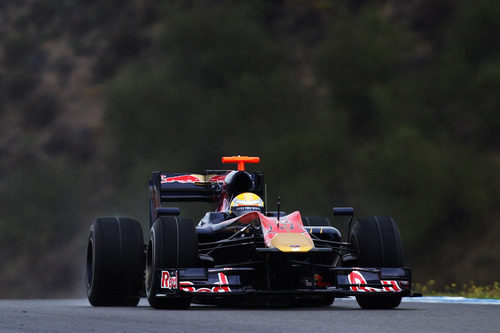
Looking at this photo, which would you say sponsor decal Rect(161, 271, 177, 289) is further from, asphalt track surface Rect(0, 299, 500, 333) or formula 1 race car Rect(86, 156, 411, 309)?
asphalt track surface Rect(0, 299, 500, 333)

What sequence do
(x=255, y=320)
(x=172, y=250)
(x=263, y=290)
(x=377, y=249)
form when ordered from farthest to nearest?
(x=377, y=249), (x=172, y=250), (x=263, y=290), (x=255, y=320)

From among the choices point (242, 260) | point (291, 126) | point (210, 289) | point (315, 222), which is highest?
point (291, 126)

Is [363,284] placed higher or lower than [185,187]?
lower

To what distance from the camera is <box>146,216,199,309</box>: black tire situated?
1452cm

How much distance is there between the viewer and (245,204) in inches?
659

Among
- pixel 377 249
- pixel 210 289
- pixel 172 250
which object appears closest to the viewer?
pixel 210 289

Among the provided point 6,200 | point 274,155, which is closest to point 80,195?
point 6,200

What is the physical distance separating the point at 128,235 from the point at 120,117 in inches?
1134

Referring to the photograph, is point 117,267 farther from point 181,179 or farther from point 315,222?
point 315,222

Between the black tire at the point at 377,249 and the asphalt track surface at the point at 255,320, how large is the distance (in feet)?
2.35

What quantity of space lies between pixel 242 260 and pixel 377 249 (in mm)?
1823

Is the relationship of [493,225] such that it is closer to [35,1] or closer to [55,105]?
[55,105]

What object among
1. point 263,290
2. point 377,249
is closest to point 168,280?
point 263,290

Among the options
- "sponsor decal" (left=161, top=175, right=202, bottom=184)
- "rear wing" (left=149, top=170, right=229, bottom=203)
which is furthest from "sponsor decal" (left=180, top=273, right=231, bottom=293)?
"sponsor decal" (left=161, top=175, right=202, bottom=184)
